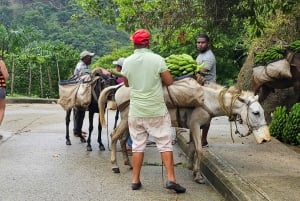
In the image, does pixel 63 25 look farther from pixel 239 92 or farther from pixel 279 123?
pixel 239 92

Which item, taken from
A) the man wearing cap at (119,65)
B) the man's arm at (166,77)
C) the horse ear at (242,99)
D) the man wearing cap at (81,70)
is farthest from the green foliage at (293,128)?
the man wearing cap at (81,70)

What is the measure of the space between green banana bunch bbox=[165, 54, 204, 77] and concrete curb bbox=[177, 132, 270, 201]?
4.66 feet

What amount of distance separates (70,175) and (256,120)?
9.08 feet

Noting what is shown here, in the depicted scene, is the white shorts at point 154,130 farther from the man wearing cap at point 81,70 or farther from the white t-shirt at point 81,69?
the white t-shirt at point 81,69

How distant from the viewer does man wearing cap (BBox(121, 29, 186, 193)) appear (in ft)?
20.4

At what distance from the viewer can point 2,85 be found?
9492 mm

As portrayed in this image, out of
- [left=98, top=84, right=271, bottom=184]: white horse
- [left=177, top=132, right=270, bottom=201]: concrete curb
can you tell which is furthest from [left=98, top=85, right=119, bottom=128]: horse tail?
[left=177, top=132, right=270, bottom=201]: concrete curb

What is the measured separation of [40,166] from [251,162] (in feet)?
10.7

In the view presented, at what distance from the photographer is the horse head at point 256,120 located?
668 centimetres

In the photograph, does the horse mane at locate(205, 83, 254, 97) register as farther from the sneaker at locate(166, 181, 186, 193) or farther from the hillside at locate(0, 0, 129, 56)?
the hillside at locate(0, 0, 129, 56)

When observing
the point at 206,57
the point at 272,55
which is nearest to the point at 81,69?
the point at 206,57

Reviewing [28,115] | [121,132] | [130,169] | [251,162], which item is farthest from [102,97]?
[28,115]

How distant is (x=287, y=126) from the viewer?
9.41 meters

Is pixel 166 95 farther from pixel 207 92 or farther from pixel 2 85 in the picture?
pixel 2 85
